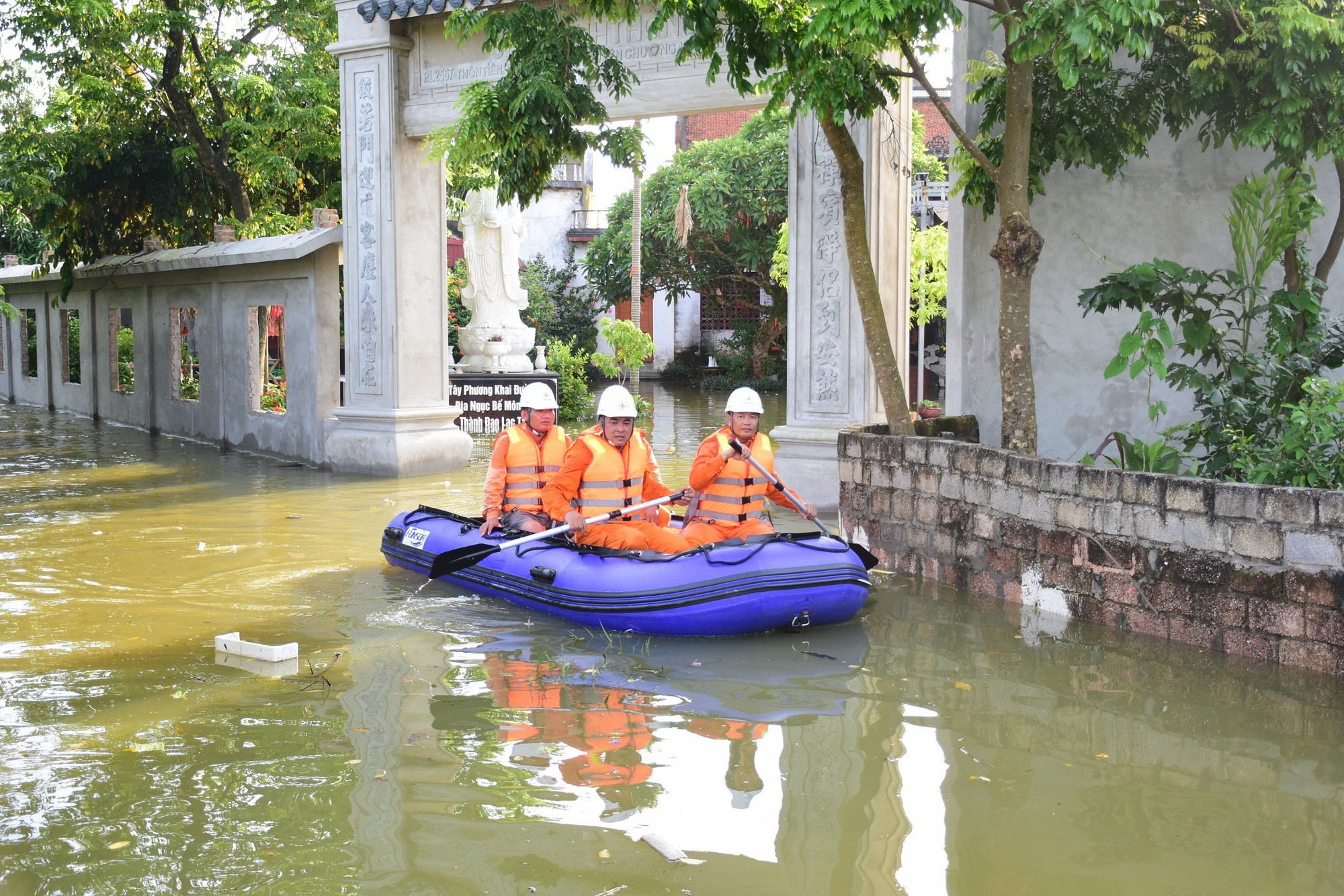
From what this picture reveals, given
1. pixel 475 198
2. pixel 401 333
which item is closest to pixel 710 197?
pixel 475 198

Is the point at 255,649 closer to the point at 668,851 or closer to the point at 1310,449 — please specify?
the point at 668,851

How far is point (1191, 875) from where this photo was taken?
4211 millimetres

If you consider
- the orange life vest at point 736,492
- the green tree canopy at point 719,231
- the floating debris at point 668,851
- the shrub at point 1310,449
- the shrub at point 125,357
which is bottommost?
the floating debris at point 668,851

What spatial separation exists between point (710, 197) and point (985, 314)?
19899 millimetres

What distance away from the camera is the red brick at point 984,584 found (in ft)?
26.5

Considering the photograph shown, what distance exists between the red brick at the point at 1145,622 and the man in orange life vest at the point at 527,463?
3666 millimetres

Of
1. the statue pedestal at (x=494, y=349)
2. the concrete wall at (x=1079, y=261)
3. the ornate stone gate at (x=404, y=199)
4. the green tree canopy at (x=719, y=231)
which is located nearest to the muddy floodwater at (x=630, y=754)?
the concrete wall at (x=1079, y=261)

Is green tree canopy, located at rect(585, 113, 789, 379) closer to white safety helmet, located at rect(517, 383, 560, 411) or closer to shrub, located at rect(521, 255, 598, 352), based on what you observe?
shrub, located at rect(521, 255, 598, 352)

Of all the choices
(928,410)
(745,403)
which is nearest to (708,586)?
(745,403)

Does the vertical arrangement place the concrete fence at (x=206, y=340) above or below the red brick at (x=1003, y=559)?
above

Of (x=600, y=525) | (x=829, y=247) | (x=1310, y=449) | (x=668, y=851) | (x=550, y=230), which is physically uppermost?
(x=550, y=230)

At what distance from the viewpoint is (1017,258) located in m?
8.08

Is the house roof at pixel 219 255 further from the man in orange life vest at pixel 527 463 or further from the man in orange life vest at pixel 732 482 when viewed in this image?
the man in orange life vest at pixel 732 482

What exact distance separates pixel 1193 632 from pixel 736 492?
8.94ft
